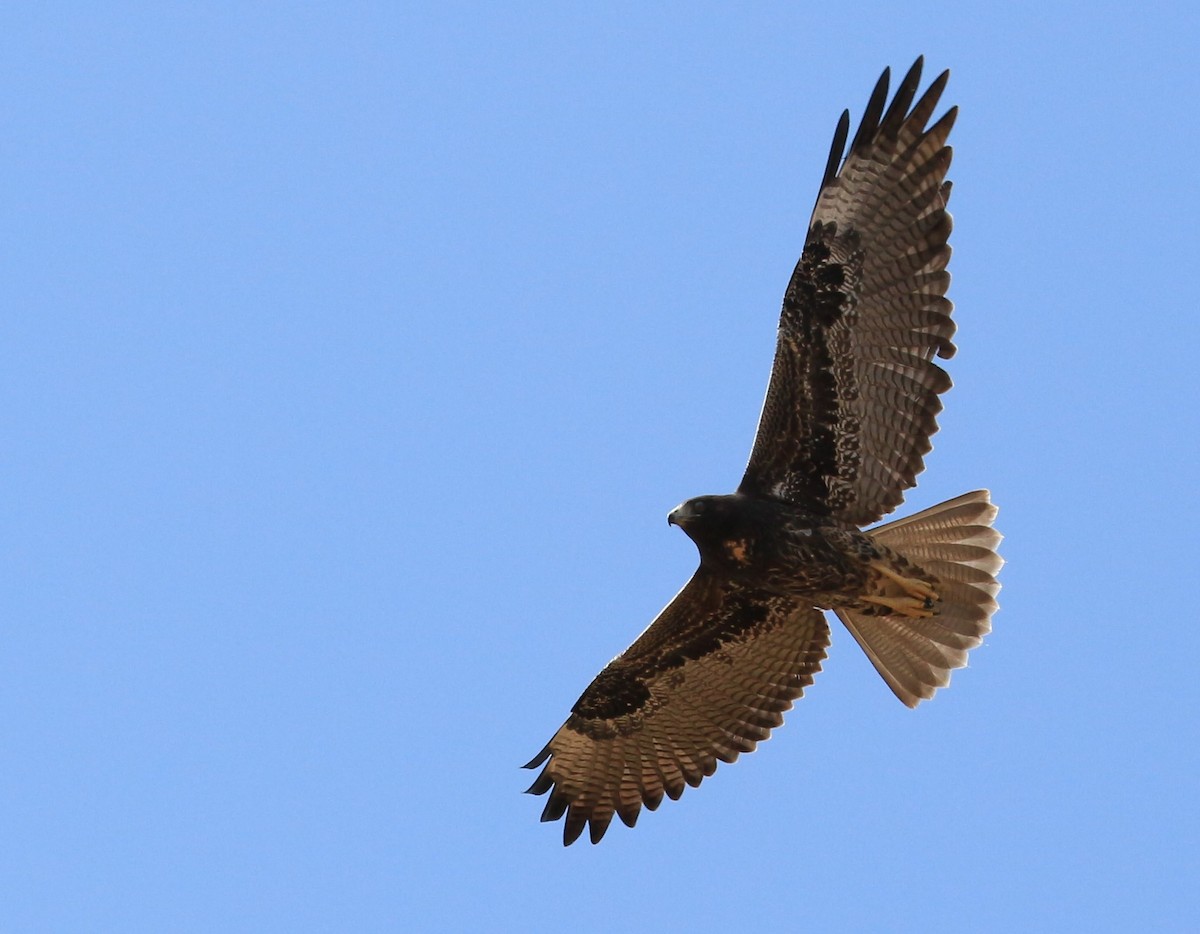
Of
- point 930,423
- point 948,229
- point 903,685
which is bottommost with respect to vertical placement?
point 903,685

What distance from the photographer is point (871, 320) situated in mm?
10492

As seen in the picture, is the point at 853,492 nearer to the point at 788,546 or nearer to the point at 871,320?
the point at 788,546

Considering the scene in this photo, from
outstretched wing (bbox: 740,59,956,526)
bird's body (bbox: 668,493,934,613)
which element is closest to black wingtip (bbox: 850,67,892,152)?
outstretched wing (bbox: 740,59,956,526)

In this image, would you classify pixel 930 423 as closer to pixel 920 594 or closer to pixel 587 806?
pixel 920 594

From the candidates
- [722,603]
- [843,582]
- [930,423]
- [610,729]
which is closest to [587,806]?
[610,729]

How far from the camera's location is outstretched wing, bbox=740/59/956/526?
34.2 feet

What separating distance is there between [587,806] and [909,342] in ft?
11.5

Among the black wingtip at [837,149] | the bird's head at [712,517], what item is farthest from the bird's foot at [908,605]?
the black wingtip at [837,149]

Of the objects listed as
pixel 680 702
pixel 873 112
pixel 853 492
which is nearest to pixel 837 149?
pixel 873 112

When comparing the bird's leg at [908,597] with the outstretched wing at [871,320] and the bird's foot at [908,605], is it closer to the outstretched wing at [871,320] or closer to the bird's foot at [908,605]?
the bird's foot at [908,605]

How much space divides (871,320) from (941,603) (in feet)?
5.64

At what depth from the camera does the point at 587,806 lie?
11.6m

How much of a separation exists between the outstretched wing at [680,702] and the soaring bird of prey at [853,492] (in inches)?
0.5

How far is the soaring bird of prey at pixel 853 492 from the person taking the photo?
1045 cm
